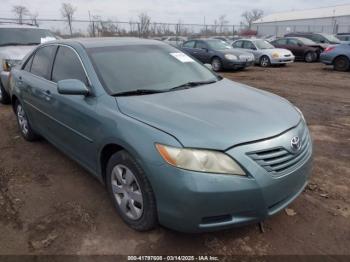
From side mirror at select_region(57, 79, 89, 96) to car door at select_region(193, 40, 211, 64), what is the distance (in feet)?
39.6

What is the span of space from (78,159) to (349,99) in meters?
7.19

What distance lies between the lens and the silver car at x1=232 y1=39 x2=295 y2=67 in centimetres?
1597

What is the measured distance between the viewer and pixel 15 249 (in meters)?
2.81

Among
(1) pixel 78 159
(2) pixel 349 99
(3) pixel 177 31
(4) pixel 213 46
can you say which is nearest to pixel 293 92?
(2) pixel 349 99

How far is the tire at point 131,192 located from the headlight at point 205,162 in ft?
1.27

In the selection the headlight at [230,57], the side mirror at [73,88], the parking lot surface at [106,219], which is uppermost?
the side mirror at [73,88]

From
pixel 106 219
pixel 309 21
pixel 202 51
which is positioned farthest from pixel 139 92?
pixel 309 21

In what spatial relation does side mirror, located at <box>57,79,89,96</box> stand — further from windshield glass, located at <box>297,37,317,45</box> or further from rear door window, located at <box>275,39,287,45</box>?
rear door window, located at <box>275,39,287,45</box>

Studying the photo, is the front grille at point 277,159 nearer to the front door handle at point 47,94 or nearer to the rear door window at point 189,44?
the front door handle at point 47,94

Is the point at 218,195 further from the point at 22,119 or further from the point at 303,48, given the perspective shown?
the point at 303,48

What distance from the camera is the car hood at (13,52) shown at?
781 centimetres

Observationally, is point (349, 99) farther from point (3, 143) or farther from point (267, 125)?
point (3, 143)

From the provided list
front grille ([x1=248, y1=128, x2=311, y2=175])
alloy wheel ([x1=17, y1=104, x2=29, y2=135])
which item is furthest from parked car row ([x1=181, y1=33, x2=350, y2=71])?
front grille ([x1=248, y1=128, x2=311, y2=175])

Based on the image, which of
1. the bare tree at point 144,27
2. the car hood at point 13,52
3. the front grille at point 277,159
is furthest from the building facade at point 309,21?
the front grille at point 277,159
